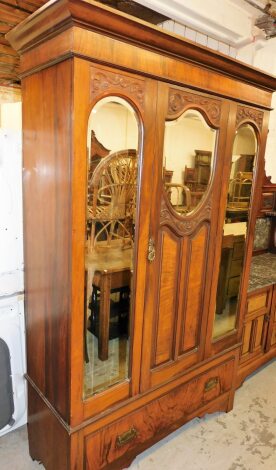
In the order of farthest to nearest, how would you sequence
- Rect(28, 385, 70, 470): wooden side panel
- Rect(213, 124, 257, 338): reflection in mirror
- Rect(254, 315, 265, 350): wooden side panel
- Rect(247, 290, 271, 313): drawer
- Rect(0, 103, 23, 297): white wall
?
Rect(254, 315, 265, 350): wooden side panel < Rect(247, 290, 271, 313): drawer < Rect(213, 124, 257, 338): reflection in mirror < Rect(0, 103, 23, 297): white wall < Rect(28, 385, 70, 470): wooden side panel

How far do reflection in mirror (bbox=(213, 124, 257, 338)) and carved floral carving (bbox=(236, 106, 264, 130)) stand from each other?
45 mm

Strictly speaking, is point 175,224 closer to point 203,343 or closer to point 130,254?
point 130,254

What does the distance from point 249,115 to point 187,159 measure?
46 centimetres

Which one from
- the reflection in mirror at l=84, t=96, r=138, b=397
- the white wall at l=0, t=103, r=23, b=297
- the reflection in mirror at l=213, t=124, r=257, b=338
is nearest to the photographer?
the reflection in mirror at l=84, t=96, r=138, b=397

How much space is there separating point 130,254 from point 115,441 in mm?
853

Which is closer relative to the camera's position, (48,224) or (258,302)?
(48,224)

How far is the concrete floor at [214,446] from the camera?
1.71 metres

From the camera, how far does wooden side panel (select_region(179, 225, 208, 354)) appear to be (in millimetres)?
1584

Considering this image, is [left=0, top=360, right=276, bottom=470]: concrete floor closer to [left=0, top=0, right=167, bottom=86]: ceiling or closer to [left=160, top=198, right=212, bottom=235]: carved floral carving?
[left=160, top=198, right=212, bottom=235]: carved floral carving

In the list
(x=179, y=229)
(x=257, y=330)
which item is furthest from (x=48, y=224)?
(x=257, y=330)

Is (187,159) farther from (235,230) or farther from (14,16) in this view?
(14,16)

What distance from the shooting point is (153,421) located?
1590mm

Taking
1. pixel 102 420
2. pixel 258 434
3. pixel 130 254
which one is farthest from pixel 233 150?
pixel 258 434

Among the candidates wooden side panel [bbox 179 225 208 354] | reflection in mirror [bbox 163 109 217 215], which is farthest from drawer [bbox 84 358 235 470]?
reflection in mirror [bbox 163 109 217 215]
